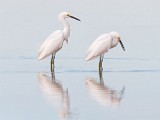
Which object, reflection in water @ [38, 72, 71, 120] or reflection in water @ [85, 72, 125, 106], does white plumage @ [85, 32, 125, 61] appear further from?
reflection in water @ [85, 72, 125, 106]

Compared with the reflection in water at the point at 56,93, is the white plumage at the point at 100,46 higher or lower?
higher

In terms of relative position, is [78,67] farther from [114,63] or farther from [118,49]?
[118,49]

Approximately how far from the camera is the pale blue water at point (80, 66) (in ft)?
34.7

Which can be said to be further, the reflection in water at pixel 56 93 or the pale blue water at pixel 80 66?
the pale blue water at pixel 80 66

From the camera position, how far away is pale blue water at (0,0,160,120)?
34.7 ft

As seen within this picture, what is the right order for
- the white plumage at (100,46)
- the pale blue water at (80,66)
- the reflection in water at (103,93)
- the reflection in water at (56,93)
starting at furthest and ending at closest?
1. the white plumage at (100,46)
2. the reflection in water at (103,93)
3. the pale blue water at (80,66)
4. the reflection in water at (56,93)

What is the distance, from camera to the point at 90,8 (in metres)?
27.8

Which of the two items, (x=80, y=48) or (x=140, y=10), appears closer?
(x=80, y=48)

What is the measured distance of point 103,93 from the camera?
12.2m

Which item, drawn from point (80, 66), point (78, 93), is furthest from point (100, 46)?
point (78, 93)

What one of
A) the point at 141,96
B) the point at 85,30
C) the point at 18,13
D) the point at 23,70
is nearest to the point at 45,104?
the point at 141,96

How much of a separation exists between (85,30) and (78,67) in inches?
288

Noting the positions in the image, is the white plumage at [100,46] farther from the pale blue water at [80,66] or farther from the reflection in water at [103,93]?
the reflection in water at [103,93]

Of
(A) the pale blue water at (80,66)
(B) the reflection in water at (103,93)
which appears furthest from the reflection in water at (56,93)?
(B) the reflection in water at (103,93)
